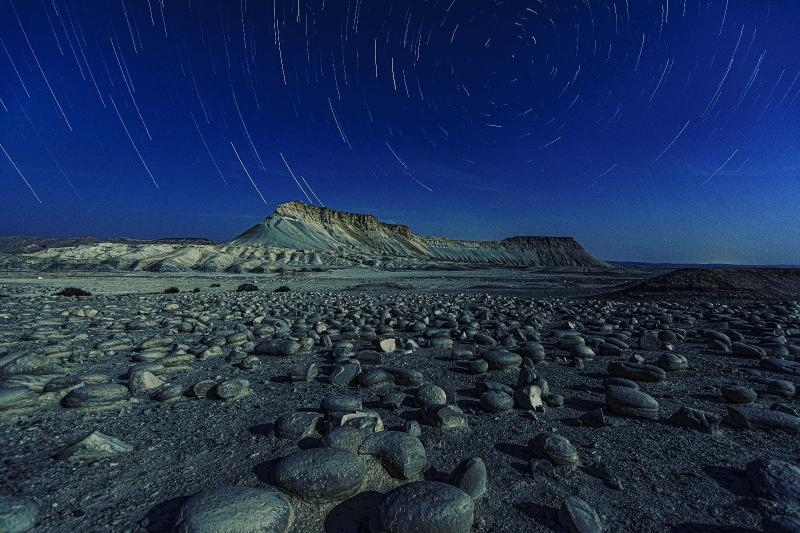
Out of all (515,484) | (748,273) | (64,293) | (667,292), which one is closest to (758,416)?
(515,484)

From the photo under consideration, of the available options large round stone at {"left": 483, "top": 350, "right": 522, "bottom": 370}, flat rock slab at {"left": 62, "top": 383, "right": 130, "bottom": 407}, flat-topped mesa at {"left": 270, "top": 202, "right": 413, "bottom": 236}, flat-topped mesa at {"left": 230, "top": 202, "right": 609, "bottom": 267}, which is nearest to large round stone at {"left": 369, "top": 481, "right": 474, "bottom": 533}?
large round stone at {"left": 483, "top": 350, "right": 522, "bottom": 370}

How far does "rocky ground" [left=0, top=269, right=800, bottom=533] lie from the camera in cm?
152

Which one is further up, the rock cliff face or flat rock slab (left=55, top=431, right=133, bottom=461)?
the rock cliff face

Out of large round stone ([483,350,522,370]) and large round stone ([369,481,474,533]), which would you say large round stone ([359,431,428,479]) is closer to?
large round stone ([369,481,474,533])

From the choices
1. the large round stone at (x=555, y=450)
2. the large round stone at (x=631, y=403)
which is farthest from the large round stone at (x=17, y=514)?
the large round stone at (x=631, y=403)

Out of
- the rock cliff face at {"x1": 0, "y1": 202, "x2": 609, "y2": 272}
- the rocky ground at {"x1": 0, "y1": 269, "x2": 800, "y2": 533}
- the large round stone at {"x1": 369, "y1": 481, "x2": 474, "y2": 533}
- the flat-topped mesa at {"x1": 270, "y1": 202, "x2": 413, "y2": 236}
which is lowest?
the rocky ground at {"x1": 0, "y1": 269, "x2": 800, "y2": 533}

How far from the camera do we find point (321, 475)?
66.0 inches

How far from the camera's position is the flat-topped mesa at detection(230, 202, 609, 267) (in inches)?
3177

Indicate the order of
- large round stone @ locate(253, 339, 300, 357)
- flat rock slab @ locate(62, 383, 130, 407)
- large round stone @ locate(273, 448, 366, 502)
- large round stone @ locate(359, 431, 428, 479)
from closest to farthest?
large round stone @ locate(273, 448, 366, 502)
large round stone @ locate(359, 431, 428, 479)
flat rock slab @ locate(62, 383, 130, 407)
large round stone @ locate(253, 339, 300, 357)

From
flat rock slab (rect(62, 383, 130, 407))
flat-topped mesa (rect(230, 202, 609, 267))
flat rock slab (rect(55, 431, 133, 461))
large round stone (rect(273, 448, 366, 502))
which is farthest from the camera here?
flat-topped mesa (rect(230, 202, 609, 267))

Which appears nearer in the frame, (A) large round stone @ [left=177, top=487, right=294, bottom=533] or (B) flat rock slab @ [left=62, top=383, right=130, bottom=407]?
(A) large round stone @ [left=177, top=487, right=294, bottom=533]

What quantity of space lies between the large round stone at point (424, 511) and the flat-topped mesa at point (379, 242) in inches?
2570

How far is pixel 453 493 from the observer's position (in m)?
1.52

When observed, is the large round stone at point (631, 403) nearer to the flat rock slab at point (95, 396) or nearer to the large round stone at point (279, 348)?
the large round stone at point (279, 348)
